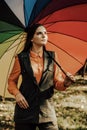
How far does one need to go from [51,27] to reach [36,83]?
867 mm

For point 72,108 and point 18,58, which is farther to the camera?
point 72,108

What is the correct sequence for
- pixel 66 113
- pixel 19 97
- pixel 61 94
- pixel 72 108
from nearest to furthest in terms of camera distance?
pixel 19 97, pixel 66 113, pixel 72 108, pixel 61 94

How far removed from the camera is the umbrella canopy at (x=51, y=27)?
195 inches

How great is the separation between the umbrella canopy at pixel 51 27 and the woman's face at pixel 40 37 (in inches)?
9.2

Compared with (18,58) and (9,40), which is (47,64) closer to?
(18,58)

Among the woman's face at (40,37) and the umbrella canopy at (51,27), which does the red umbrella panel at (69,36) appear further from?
the woman's face at (40,37)

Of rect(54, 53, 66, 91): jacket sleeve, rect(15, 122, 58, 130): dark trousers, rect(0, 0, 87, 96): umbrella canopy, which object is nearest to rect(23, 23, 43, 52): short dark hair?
rect(0, 0, 87, 96): umbrella canopy

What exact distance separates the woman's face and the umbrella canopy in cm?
23

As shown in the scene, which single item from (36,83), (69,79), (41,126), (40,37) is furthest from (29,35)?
(41,126)

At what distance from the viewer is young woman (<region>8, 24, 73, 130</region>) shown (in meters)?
4.61

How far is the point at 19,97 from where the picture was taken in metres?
4.60

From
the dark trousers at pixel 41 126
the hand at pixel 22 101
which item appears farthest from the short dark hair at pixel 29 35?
the dark trousers at pixel 41 126

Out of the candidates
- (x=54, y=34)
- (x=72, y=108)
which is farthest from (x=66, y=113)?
(x=54, y=34)

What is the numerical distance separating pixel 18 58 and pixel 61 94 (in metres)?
8.76
